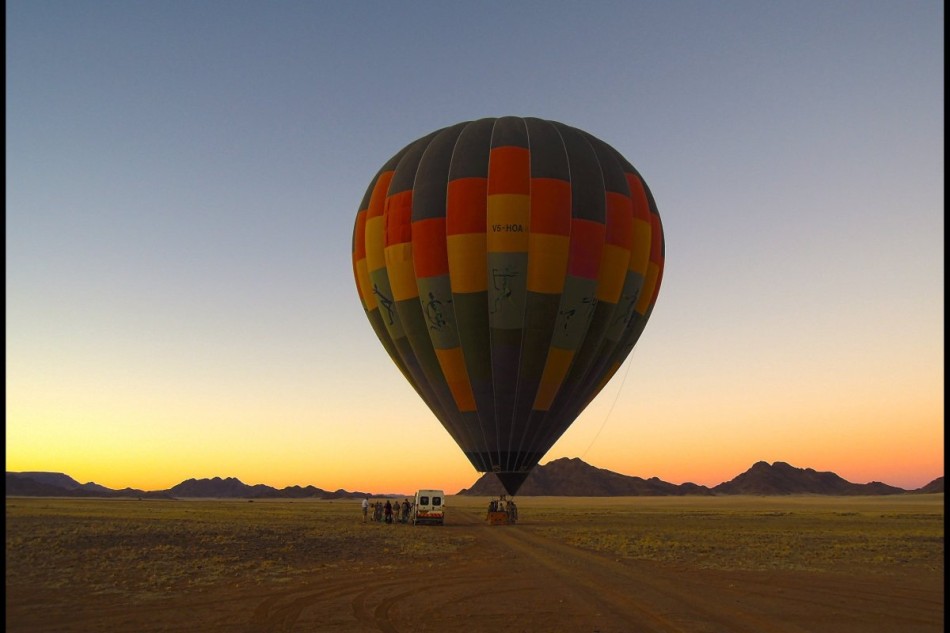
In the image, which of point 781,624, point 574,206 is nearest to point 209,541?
point 574,206

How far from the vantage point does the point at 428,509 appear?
4266 cm

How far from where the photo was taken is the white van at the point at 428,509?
4247cm

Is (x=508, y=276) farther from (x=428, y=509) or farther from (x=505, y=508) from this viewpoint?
(x=505, y=508)

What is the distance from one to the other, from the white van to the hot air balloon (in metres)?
10.7

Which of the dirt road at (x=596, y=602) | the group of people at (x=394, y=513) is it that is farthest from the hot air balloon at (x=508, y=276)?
the group of people at (x=394, y=513)

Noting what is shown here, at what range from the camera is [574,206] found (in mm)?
31141

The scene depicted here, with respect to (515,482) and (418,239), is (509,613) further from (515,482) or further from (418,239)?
(418,239)

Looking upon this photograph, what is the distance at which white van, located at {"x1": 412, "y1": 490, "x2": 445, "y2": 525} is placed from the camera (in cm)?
4247

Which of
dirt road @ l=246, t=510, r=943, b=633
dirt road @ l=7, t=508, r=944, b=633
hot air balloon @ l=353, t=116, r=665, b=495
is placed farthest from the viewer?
hot air balloon @ l=353, t=116, r=665, b=495

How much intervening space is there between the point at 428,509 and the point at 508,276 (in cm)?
1795

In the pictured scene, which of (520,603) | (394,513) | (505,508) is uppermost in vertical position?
(520,603)

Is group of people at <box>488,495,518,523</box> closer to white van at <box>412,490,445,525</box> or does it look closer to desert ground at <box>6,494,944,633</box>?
white van at <box>412,490,445,525</box>

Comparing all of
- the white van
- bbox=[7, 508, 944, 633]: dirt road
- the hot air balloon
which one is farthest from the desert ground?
the white van

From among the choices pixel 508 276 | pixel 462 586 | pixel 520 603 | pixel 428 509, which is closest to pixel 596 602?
pixel 520 603
